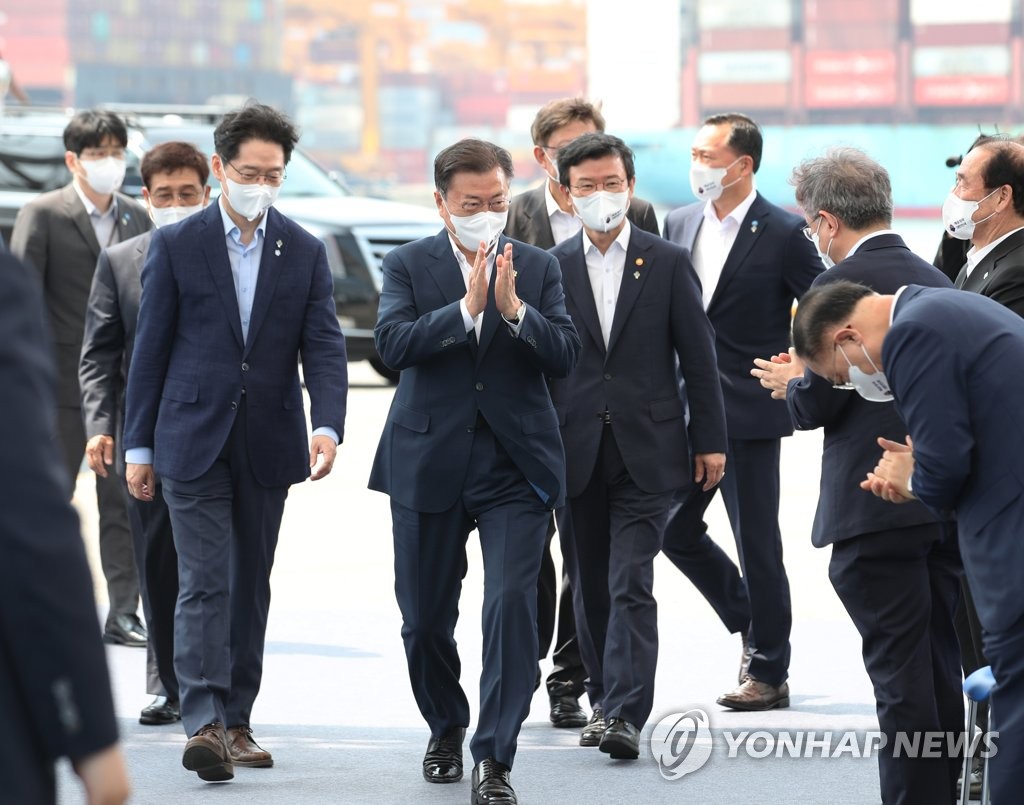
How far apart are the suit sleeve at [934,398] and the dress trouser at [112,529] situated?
4.04 metres

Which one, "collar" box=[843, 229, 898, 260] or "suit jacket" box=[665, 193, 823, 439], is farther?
"suit jacket" box=[665, 193, 823, 439]

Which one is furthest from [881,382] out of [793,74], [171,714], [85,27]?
[85,27]

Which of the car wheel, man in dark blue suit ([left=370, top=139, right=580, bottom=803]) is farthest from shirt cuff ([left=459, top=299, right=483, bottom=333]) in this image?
the car wheel

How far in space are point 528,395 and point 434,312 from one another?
0.39 meters

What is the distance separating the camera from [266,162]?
16.8ft

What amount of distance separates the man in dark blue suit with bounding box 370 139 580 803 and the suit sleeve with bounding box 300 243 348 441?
10.1 inches

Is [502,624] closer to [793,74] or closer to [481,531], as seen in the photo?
[481,531]

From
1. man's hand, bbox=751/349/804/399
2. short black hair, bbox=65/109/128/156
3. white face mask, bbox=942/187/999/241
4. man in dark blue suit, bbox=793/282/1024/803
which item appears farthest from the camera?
short black hair, bbox=65/109/128/156

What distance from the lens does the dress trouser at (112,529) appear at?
6.78 meters

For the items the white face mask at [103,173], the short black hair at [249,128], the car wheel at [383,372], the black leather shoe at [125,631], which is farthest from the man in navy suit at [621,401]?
the car wheel at [383,372]

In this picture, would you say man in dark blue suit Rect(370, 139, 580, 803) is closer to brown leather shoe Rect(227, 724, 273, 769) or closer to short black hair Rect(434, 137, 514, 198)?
short black hair Rect(434, 137, 514, 198)

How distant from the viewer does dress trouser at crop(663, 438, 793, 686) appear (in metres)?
5.85

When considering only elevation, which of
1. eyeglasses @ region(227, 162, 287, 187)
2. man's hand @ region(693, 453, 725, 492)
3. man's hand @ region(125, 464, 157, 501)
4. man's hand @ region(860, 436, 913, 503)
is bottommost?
man's hand @ region(693, 453, 725, 492)

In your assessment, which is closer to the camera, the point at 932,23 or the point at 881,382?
the point at 881,382
